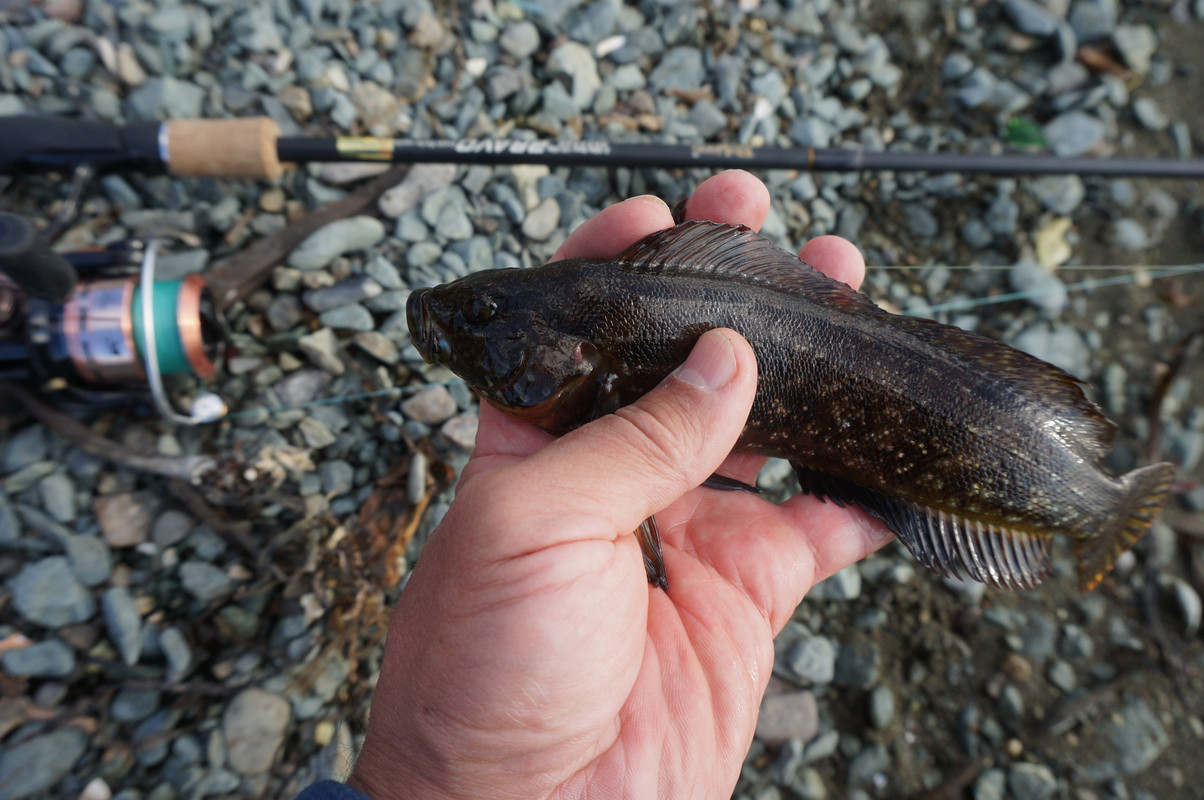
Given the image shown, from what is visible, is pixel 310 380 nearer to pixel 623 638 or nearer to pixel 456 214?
pixel 456 214

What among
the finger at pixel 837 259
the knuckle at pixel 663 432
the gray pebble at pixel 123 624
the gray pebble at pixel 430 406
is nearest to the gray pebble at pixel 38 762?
the gray pebble at pixel 123 624

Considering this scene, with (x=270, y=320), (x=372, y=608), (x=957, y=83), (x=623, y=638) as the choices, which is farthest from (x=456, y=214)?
(x=957, y=83)

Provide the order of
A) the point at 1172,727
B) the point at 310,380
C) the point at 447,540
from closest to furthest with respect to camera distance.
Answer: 1. the point at 447,540
2. the point at 310,380
3. the point at 1172,727

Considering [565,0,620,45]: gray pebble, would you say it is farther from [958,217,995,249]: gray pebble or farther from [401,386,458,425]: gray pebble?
[958,217,995,249]: gray pebble

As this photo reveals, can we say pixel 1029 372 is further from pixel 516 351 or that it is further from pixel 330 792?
pixel 330 792

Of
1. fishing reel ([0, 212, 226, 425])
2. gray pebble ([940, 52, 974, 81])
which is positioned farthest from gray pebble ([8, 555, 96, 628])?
gray pebble ([940, 52, 974, 81])

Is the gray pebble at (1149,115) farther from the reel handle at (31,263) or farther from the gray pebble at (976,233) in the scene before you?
the reel handle at (31,263)

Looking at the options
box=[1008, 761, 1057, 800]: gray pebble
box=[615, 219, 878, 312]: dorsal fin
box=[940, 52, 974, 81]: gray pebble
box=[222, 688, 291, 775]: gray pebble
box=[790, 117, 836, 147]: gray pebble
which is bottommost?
box=[1008, 761, 1057, 800]: gray pebble

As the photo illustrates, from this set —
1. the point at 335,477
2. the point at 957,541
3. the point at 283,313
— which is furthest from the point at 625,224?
the point at 283,313
